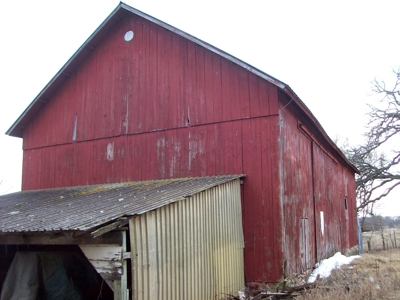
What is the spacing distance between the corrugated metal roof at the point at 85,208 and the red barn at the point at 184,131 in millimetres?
1050

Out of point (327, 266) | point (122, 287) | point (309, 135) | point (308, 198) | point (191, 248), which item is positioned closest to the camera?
point (122, 287)

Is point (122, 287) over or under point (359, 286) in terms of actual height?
over

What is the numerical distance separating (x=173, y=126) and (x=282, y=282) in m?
5.44

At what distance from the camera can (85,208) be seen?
8031 millimetres

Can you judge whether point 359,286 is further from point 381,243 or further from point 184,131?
point 381,243

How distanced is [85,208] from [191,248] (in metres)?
2.35

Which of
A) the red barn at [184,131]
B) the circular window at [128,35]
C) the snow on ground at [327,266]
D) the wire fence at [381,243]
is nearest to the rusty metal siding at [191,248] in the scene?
the red barn at [184,131]

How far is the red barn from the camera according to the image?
10234 millimetres

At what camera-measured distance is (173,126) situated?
39.0ft

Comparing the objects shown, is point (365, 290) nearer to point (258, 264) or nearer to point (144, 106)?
point (258, 264)

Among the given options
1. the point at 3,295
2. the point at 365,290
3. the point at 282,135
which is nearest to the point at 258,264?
the point at 365,290

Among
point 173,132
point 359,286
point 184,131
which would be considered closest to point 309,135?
point 184,131

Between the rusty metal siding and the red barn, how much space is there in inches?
31.9

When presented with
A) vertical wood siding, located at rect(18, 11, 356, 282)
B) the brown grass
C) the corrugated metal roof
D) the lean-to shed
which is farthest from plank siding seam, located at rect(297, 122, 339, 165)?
the brown grass
